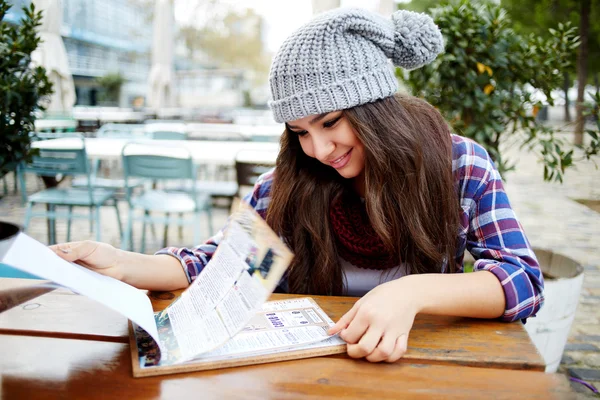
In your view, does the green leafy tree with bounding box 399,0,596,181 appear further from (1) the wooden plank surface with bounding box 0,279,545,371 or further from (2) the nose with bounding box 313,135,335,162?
(1) the wooden plank surface with bounding box 0,279,545,371

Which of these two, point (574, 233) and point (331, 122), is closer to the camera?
point (331, 122)

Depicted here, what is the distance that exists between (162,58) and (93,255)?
10.1 m

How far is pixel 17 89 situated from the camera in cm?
218

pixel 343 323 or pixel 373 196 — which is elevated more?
pixel 373 196

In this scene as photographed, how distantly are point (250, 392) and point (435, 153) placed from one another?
740 mm

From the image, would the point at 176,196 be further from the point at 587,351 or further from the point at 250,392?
the point at 250,392

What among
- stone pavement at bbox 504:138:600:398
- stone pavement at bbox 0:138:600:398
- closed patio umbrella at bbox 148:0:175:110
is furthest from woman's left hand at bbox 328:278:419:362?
closed patio umbrella at bbox 148:0:175:110

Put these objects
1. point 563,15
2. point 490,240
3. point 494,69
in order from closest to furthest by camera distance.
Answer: point 490,240 → point 494,69 → point 563,15

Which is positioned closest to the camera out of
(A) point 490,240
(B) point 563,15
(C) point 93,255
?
(C) point 93,255

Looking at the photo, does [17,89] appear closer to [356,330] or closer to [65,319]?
[65,319]

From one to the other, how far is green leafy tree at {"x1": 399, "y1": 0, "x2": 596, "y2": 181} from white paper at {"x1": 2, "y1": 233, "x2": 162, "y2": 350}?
6.55 feet

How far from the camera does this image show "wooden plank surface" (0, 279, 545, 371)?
0.85 m

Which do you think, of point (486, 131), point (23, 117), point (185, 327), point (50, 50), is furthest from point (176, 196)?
point (50, 50)

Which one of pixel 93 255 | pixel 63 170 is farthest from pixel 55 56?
pixel 93 255
